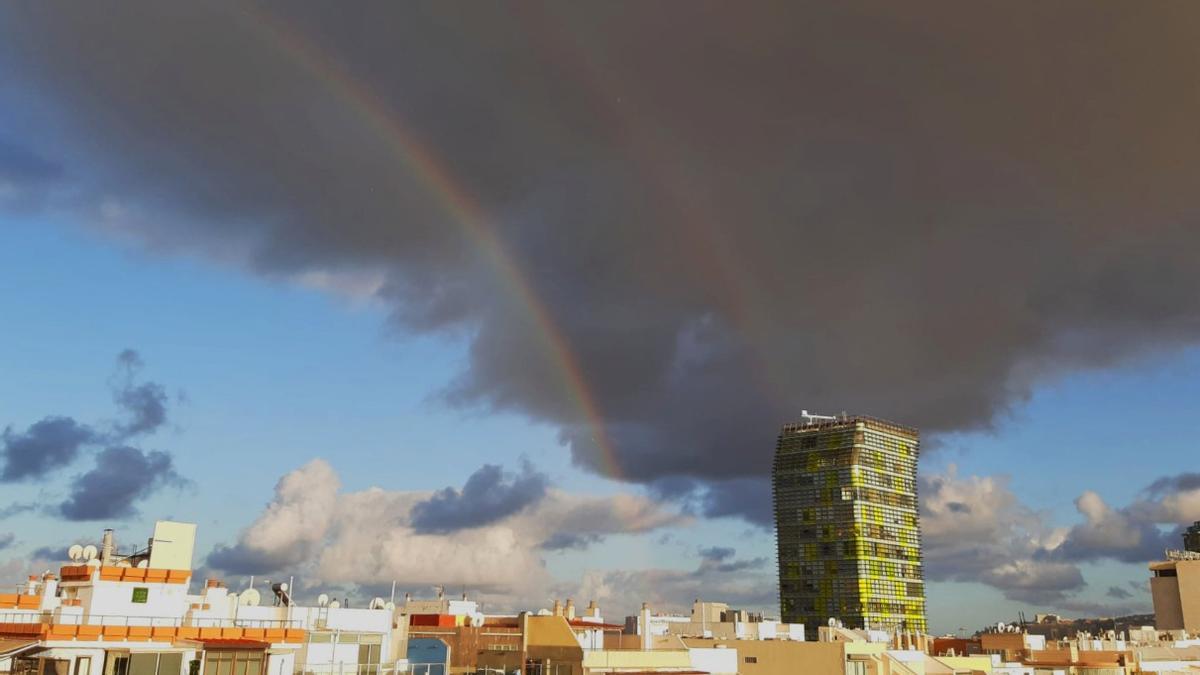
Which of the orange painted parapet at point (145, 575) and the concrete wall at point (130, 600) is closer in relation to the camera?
the concrete wall at point (130, 600)

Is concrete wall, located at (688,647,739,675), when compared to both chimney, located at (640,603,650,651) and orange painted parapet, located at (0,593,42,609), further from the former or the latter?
orange painted parapet, located at (0,593,42,609)

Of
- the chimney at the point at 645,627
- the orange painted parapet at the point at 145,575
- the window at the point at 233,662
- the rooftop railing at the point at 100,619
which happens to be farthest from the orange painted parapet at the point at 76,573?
the chimney at the point at 645,627

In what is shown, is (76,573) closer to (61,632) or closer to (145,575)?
(145,575)

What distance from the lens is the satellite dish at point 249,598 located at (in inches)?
2746

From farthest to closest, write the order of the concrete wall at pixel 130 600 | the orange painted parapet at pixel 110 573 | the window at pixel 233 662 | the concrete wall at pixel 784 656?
the concrete wall at pixel 784 656 < the orange painted parapet at pixel 110 573 < the concrete wall at pixel 130 600 < the window at pixel 233 662

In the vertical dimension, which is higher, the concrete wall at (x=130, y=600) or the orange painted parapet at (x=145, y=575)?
the orange painted parapet at (x=145, y=575)

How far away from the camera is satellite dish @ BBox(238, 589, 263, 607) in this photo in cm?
6975

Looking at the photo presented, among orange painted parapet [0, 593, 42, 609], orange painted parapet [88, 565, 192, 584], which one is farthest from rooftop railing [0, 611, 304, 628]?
orange painted parapet [0, 593, 42, 609]

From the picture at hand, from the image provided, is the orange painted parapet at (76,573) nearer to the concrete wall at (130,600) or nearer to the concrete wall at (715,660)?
the concrete wall at (130,600)

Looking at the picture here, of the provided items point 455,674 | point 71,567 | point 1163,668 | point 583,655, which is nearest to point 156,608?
point 71,567

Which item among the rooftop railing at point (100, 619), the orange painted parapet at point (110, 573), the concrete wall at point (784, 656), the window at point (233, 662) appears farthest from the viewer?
the concrete wall at point (784, 656)

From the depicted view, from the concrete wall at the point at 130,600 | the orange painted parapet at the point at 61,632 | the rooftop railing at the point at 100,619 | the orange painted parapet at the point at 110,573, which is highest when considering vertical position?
the orange painted parapet at the point at 110,573

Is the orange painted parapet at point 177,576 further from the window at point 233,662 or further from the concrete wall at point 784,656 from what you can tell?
the concrete wall at point 784,656

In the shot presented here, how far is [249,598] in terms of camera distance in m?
70.0
